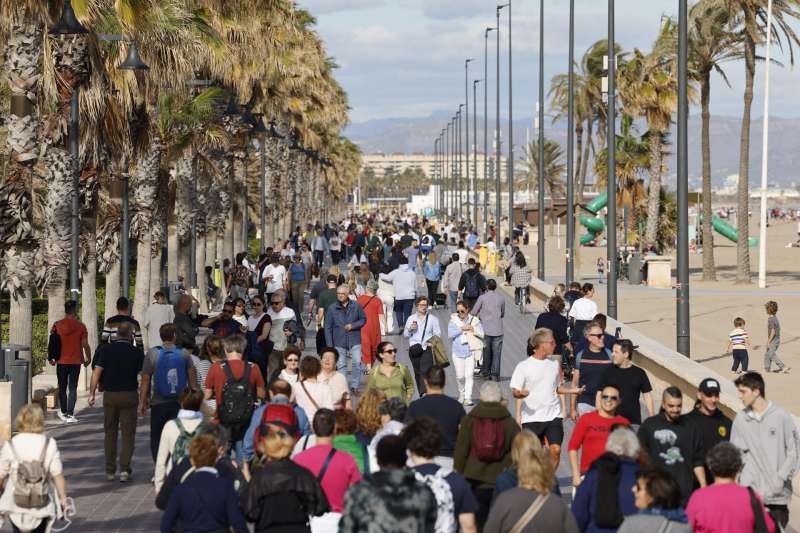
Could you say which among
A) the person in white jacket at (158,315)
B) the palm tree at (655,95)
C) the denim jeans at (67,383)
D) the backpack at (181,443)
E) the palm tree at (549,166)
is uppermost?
the palm tree at (549,166)

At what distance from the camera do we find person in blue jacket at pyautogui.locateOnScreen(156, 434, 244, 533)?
7.92 metres

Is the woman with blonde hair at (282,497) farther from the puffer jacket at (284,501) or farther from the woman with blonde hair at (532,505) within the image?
the woman with blonde hair at (532,505)

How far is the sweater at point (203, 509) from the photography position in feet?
26.0

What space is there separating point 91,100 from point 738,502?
17.4 metres

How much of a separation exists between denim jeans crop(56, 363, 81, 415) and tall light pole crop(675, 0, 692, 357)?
29.7 feet

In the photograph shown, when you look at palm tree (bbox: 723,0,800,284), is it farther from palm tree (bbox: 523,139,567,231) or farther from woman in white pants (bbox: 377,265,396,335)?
palm tree (bbox: 523,139,567,231)

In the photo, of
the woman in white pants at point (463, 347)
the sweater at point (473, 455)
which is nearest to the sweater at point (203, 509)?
the sweater at point (473, 455)

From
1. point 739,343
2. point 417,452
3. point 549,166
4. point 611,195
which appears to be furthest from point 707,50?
Result: point 549,166

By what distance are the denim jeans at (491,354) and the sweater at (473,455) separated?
1084cm

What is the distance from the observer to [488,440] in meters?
9.64

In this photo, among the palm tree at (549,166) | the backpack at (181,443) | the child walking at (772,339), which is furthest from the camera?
the palm tree at (549,166)

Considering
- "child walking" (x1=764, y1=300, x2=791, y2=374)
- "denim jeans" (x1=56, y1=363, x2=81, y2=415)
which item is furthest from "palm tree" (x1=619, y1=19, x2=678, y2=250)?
"denim jeans" (x1=56, y1=363, x2=81, y2=415)

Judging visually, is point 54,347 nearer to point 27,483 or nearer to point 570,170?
point 27,483

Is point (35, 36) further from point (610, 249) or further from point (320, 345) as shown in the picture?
point (610, 249)
